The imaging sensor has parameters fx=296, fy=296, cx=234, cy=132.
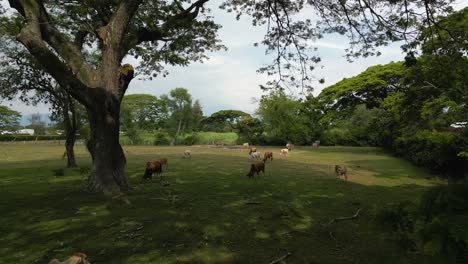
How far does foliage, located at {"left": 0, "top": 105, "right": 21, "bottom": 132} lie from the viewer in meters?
67.7

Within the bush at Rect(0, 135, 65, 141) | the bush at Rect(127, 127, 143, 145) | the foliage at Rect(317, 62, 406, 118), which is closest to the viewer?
the foliage at Rect(317, 62, 406, 118)

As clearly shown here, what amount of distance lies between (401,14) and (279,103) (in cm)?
3902

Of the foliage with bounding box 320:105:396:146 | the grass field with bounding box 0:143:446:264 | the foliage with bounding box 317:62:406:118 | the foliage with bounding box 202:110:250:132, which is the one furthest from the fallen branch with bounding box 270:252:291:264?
the foliage with bounding box 202:110:250:132

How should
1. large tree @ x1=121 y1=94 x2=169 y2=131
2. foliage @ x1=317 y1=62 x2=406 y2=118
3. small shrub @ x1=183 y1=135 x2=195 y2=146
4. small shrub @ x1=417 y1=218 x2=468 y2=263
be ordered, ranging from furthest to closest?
large tree @ x1=121 y1=94 x2=169 y2=131 → small shrub @ x1=183 y1=135 x2=195 y2=146 → foliage @ x1=317 y1=62 x2=406 y2=118 → small shrub @ x1=417 y1=218 x2=468 y2=263

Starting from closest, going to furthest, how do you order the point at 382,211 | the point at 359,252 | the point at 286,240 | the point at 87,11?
the point at 382,211 < the point at 359,252 < the point at 286,240 < the point at 87,11

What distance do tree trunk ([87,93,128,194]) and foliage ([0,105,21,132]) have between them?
72888 mm

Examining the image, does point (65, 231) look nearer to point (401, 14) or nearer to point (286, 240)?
point (286, 240)

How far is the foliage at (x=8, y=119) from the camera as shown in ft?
222

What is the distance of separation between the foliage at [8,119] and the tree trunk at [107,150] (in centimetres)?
7289

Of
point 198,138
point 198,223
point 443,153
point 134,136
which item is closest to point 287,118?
point 198,138

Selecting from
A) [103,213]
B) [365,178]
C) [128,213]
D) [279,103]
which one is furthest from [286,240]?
[279,103]

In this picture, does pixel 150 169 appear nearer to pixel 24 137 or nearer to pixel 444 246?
pixel 444 246

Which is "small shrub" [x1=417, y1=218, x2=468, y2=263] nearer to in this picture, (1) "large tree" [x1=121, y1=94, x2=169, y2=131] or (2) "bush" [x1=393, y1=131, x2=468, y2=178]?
(2) "bush" [x1=393, y1=131, x2=468, y2=178]

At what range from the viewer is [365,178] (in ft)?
50.5
